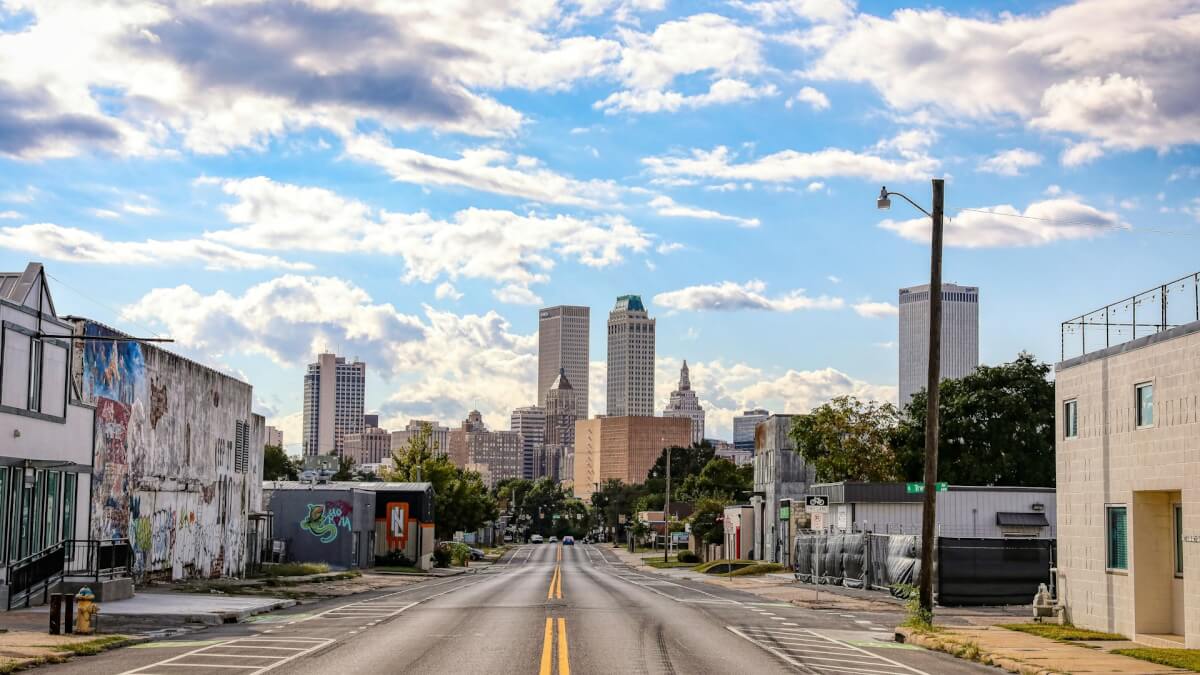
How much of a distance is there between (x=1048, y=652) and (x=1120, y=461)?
6004 mm

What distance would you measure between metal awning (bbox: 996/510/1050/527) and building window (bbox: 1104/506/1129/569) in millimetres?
28824

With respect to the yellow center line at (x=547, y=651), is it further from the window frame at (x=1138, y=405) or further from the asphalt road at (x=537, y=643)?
the window frame at (x=1138, y=405)

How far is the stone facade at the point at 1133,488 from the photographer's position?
81.3 ft

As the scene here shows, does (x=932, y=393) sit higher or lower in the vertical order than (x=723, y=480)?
higher

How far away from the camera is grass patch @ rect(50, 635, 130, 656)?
2145 cm

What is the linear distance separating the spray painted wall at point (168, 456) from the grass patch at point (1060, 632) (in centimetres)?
2611

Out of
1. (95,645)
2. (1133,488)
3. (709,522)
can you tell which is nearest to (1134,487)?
(1133,488)

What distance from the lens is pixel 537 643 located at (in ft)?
75.5

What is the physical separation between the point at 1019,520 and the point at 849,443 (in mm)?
30338

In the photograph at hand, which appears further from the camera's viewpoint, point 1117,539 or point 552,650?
point 1117,539

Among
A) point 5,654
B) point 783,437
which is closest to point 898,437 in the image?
point 783,437

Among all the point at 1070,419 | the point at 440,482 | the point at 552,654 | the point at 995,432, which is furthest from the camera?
the point at 440,482

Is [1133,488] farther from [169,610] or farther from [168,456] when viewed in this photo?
[168,456]

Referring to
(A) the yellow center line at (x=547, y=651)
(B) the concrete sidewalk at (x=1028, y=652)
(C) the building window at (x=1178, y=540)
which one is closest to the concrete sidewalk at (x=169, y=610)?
(A) the yellow center line at (x=547, y=651)
